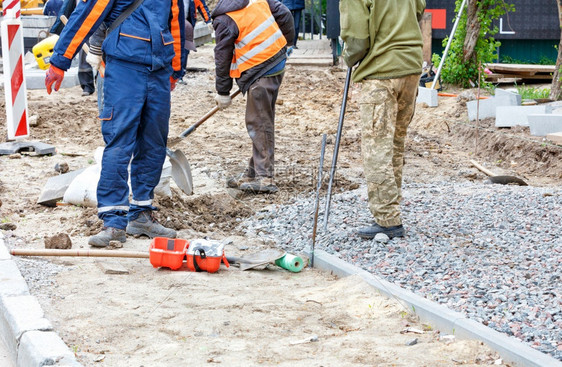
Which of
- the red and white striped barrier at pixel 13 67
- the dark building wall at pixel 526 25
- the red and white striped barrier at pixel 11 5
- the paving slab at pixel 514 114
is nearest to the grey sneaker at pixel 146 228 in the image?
the red and white striped barrier at pixel 13 67

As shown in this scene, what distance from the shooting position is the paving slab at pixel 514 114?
32.7ft

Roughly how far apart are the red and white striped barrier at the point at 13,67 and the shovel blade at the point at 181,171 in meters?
2.60

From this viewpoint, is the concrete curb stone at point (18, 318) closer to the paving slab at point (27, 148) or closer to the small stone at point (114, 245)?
the small stone at point (114, 245)

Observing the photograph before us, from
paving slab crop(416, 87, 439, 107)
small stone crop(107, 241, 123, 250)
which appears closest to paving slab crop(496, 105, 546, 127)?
paving slab crop(416, 87, 439, 107)

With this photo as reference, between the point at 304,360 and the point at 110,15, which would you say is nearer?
the point at 304,360

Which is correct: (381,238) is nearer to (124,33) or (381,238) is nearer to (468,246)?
(468,246)

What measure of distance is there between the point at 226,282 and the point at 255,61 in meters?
2.92

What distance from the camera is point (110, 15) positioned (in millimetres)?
5355

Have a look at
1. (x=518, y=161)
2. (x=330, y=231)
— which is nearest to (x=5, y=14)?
(x=330, y=231)

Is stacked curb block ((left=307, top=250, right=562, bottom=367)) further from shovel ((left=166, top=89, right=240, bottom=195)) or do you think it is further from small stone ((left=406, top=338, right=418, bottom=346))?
shovel ((left=166, top=89, right=240, bottom=195))

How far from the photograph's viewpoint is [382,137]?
5238 millimetres

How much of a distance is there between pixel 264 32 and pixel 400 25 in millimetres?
2134

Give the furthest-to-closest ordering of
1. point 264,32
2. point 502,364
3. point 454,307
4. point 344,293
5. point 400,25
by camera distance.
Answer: point 264,32 < point 400,25 < point 344,293 < point 454,307 < point 502,364

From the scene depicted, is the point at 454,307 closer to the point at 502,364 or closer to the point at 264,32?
the point at 502,364
